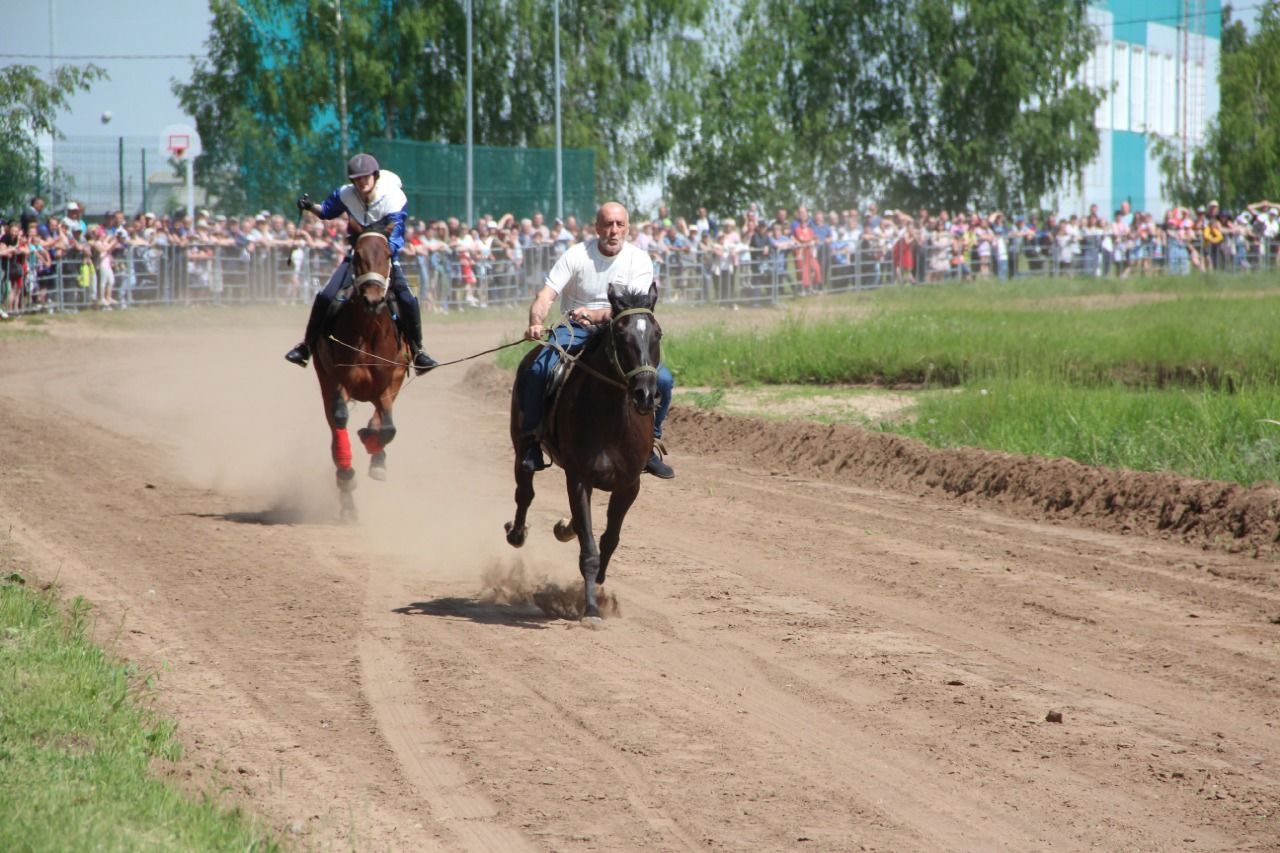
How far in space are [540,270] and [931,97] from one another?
31101 millimetres

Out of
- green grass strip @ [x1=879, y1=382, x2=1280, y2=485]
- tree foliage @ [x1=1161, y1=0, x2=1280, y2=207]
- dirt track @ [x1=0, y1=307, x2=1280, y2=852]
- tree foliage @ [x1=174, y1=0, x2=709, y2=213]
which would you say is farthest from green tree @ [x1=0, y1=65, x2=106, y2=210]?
tree foliage @ [x1=1161, y1=0, x2=1280, y2=207]

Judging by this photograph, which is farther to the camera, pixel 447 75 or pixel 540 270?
pixel 447 75

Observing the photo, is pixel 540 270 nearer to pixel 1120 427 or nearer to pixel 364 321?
pixel 1120 427

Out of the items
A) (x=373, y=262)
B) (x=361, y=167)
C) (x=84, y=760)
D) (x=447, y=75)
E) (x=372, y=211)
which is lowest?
(x=84, y=760)

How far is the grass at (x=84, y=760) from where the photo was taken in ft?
17.3

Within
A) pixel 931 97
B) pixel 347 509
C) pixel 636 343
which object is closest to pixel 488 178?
pixel 931 97

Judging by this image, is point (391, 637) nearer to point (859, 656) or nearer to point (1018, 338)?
point (859, 656)

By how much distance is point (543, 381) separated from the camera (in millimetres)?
10148

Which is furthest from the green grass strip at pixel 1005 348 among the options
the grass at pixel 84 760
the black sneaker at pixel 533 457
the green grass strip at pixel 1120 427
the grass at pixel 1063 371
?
the grass at pixel 84 760

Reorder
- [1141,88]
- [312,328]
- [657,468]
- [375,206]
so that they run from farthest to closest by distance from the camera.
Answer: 1. [1141,88]
2. [312,328]
3. [375,206]
4. [657,468]

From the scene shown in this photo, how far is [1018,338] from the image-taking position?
20.7 meters

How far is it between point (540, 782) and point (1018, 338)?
Result: 15471 mm

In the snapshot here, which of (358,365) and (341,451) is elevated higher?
(358,365)

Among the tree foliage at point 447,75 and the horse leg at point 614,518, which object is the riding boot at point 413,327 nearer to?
the horse leg at point 614,518
